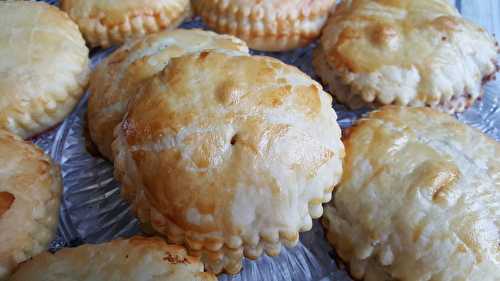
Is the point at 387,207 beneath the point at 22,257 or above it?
above

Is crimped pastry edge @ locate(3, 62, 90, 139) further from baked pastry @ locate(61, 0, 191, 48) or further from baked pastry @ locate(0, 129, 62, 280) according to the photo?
baked pastry @ locate(61, 0, 191, 48)

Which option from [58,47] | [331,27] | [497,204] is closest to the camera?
[497,204]

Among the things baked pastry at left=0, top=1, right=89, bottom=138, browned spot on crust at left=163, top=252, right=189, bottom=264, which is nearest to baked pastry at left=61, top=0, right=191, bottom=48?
baked pastry at left=0, top=1, right=89, bottom=138

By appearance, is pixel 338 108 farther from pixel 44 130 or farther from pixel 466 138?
pixel 44 130

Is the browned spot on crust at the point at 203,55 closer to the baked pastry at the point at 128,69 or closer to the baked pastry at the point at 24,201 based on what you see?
the baked pastry at the point at 128,69


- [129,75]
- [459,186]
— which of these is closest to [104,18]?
[129,75]

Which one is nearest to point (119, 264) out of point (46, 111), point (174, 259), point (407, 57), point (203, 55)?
point (174, 259)

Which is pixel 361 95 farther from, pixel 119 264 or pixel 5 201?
pixel 5 201
